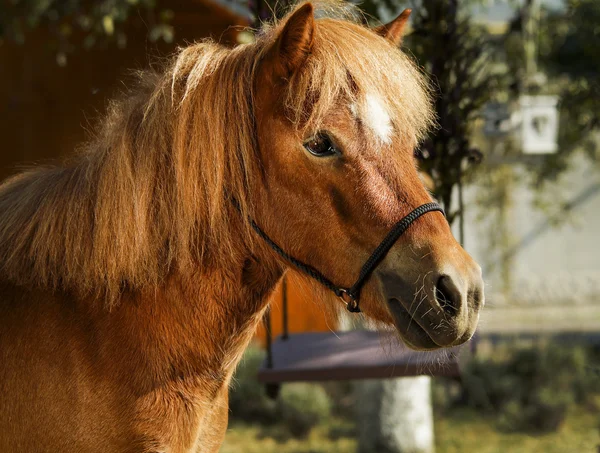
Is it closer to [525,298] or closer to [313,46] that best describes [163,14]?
[313,46]

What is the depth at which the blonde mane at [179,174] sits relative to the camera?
186cm

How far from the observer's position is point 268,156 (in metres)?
1.90

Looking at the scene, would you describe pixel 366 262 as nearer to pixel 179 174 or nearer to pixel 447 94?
pixel 179 174

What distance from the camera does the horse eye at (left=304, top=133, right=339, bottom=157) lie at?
5.94ft

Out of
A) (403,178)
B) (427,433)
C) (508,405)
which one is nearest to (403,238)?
(403,178)

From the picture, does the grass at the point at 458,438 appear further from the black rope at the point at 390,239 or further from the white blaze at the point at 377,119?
the white blaze at the point at 377,119

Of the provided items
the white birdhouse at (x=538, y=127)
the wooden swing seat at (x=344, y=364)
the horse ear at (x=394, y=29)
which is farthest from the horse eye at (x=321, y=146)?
the white birdhouse at (x=538, y=127)

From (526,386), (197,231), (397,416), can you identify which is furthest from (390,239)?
(526,386)

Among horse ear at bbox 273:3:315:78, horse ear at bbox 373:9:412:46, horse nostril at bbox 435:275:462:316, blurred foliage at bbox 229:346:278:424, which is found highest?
horse ear at bbox 373:9:412:46

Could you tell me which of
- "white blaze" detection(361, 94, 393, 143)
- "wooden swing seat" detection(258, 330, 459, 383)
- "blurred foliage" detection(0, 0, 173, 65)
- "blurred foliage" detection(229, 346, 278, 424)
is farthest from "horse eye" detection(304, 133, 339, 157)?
"blurred foliage" detection(229, 346, 278, 424)

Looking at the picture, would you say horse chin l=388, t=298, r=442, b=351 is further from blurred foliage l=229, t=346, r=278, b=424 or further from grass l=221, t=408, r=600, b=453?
blurred foliage l=229, t=346, r=278, b=424

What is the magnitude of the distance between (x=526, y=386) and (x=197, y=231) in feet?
17.7

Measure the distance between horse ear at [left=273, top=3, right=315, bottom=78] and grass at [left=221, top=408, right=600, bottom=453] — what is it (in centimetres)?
440

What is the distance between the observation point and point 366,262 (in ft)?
5.82
